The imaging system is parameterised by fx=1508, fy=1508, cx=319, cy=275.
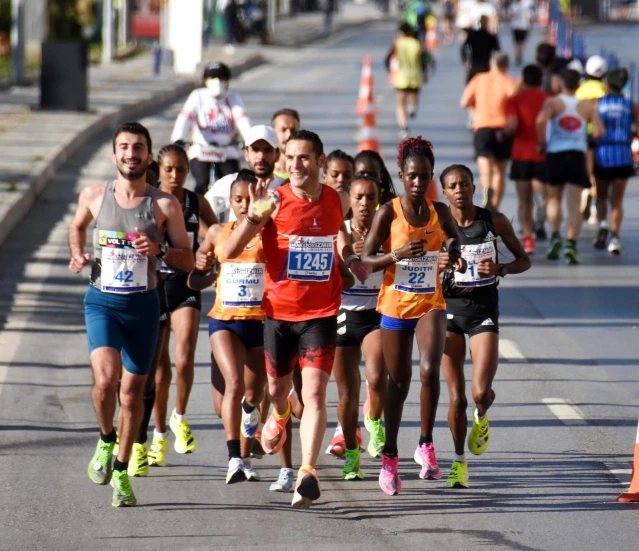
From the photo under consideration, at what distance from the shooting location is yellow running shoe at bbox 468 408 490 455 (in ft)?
28.5

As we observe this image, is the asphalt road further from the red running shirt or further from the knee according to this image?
the red running shirt

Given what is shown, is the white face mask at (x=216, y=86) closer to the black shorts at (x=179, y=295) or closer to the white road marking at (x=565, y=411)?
the white road marking at (x=565, y=411)

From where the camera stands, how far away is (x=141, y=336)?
25.3 feet

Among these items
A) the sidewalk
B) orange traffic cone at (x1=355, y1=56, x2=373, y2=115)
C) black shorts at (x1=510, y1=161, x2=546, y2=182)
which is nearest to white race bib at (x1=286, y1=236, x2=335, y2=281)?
black shorts at (x1=510, y1=161, x2=546, y2=182)

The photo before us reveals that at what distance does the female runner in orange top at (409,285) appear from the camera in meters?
8.11

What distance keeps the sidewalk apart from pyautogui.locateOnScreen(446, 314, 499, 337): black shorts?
891 cm

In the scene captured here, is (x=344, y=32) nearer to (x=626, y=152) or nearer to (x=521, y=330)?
(x=626, y=152)

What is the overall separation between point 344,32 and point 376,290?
50569 mm

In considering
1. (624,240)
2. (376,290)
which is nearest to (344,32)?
(624,240)

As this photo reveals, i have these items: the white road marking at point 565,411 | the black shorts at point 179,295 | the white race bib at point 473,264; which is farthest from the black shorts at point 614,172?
the black shorts at point 179,295

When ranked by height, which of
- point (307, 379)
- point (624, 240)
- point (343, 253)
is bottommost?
point (624, 240)

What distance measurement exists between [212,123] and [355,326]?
17.6 ft

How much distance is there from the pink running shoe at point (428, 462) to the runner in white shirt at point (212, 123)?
5.57 m

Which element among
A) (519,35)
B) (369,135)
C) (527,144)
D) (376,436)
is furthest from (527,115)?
(519,35)
